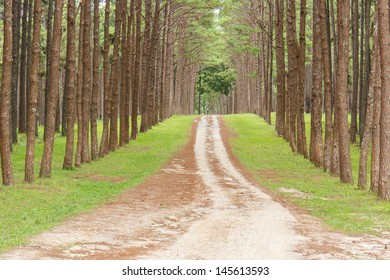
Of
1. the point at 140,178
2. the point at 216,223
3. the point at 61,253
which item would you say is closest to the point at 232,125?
the point at 140,178

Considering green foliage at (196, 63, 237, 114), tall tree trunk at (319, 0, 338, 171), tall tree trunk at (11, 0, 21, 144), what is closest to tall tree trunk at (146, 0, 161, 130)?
tall tree trunk at (11, 0, 21, 144)

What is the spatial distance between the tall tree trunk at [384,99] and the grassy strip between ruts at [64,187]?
8.60 meters

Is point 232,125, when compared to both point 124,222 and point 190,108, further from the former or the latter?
point 124,222

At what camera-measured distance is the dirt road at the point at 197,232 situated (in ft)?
35.8

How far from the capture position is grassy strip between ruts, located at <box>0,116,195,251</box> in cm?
1424

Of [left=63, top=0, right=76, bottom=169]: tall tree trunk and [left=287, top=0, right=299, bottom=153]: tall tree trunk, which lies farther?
[left=287, top=0, right=299, bottom=153]: tall tree trunk

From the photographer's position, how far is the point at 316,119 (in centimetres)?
3052

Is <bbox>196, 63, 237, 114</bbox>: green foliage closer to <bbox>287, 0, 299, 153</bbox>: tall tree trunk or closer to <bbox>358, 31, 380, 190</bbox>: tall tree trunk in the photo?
<bbox>287, 0, 299, 153</bbox>: tall tree trunk

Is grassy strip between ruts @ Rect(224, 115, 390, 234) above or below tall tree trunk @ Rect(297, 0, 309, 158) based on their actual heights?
below

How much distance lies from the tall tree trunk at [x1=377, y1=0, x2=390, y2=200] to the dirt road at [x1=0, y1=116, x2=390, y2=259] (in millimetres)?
3292

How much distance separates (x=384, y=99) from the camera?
63.6 feet

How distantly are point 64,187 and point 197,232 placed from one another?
9169 millimetres

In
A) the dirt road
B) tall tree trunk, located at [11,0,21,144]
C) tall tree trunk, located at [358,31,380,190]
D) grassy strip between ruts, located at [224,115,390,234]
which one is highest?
tall tree trunk, located at [11,0,21,144]

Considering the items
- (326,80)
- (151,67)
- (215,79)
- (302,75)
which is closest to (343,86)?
(326,80)
